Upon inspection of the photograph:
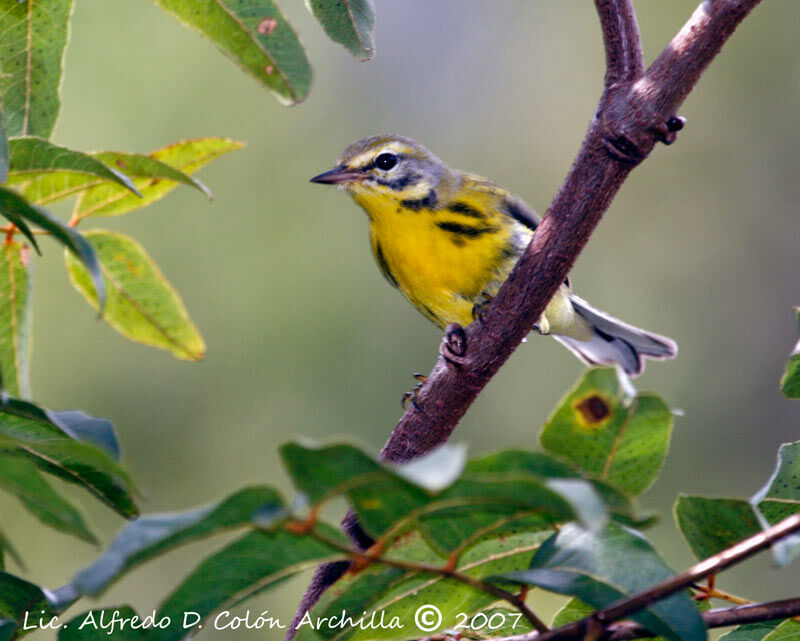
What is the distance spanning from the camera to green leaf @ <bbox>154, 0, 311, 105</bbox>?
6.55 ft

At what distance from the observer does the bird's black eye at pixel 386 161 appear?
4113 mm

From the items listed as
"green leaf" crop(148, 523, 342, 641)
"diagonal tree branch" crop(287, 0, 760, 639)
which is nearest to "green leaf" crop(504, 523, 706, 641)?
"green leaf" crop(148, 523, 342, 641)

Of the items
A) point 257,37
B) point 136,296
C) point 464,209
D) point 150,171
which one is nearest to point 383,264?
point 464,209

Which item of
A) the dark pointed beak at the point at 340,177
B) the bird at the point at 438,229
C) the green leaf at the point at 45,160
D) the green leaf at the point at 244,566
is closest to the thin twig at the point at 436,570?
the green leaf at the point at 244,566

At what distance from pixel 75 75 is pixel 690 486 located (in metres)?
5.02

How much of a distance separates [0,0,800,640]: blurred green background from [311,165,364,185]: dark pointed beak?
2535 millimetres

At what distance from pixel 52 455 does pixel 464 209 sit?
8.53 ft

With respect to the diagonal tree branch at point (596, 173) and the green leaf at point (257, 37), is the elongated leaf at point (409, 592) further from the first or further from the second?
the green leaf at point (257, 37)

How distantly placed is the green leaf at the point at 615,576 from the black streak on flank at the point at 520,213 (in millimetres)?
2792

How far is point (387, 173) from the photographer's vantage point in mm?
4090

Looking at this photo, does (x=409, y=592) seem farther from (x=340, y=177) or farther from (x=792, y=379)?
(x=340, y=177)

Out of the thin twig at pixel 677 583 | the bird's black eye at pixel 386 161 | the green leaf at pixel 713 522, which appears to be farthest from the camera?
the bird's black eye at pixel 386 161

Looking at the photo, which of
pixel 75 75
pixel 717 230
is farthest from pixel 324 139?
pixel 717 230

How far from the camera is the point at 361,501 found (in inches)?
42.1
